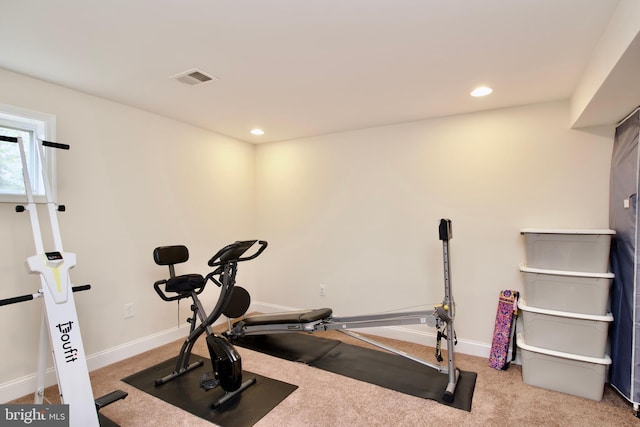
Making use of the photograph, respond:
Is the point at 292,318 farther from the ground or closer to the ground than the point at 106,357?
farther from the ground

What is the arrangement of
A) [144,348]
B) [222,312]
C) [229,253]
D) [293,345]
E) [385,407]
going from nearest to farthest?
[385,407], [229,253], [222,312], [144,348], [293,345]

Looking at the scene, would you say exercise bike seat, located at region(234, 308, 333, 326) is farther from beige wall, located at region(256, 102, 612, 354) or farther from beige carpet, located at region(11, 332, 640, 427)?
beige wall, located at region(256, 102, 612, 354)

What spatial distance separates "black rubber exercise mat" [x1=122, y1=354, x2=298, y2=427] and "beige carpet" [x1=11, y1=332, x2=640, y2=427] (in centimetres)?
6

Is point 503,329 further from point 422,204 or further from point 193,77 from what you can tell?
point 193,77

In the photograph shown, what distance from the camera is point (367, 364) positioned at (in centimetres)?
285

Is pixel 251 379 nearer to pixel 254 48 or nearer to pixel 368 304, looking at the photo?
pixel 368 304

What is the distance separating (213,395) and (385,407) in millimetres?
1194

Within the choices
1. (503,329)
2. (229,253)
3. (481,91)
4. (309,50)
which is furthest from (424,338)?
(309,50)

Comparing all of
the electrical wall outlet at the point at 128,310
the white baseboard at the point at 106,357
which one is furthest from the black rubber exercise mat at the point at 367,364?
the electrical wall outlet at the point at 128,310

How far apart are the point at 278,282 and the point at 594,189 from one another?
11.1ft

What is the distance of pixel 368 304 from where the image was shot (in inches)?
144

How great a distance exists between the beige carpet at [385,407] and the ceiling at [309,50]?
225 cm

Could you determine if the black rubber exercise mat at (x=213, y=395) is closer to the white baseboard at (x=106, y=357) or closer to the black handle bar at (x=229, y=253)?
the white baseboard at (x=106, y=357)

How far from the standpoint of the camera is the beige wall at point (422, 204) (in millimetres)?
2777
